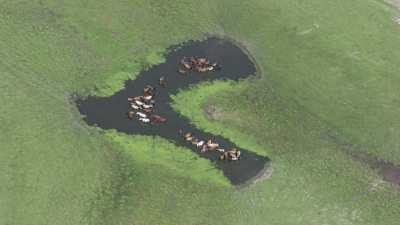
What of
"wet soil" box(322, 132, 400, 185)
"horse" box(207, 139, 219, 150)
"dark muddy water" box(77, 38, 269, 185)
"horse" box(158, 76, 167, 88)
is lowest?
"wet soil" box(322, 132, 400, 185)

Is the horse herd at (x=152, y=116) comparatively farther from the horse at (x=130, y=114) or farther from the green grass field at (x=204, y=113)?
the green grass field at (x=204, y=113)

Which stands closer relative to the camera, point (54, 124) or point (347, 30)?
point (54, 124)

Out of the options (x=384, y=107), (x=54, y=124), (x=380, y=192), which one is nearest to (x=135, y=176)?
(x=54, y=124)

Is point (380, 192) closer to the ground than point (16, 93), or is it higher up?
closer to the ground

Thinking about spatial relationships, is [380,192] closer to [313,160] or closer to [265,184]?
[313,160]

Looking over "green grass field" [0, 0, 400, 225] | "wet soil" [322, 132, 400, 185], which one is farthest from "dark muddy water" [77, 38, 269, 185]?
"wet soil" [322, 132, 400, 185]

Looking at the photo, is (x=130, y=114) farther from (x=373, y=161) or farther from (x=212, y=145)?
(x=373, y=161)

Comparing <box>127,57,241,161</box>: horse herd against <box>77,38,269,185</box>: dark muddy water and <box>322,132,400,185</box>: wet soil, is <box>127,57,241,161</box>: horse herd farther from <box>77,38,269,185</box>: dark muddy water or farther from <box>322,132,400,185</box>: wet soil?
Result: <box>322,132,400,185</box>: wet soil
